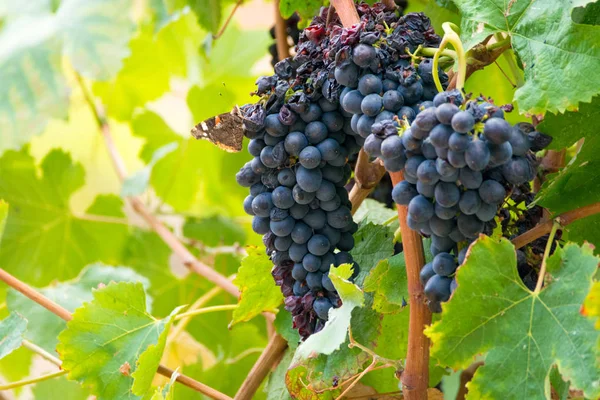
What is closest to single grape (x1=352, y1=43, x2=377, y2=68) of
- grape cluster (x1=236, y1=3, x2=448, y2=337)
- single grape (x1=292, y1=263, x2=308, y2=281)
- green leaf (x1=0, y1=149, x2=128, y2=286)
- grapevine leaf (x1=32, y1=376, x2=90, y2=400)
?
grape cluster (x1=236, y1=3, x2=448, y2=337)

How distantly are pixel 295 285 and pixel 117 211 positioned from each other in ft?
2.96

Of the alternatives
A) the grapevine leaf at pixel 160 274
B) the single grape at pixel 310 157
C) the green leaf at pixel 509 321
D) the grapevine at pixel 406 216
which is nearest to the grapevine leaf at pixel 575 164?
the grapevine at pixel 406 216

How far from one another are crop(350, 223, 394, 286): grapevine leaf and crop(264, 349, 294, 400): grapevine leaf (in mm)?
167

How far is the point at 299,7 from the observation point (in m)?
0.81

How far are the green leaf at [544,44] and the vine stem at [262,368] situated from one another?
436 millimetres

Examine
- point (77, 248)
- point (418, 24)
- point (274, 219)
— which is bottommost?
point (77, 248)

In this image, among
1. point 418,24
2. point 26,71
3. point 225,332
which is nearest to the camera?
point 418,24

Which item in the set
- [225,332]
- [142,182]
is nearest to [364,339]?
[225,332]

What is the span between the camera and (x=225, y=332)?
4.03 ft

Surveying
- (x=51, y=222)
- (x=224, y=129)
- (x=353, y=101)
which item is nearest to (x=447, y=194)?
(x=353, y=101)

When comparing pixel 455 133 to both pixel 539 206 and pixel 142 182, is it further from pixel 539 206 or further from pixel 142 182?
pixel 142 182

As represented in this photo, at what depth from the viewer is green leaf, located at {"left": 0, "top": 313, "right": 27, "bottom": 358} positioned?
764mm

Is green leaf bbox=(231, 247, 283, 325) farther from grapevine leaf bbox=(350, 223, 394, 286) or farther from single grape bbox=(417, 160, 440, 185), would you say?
single grape bbox=(417, 160, 440, 185)

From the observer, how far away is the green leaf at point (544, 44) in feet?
1.79
